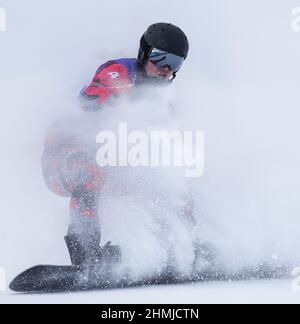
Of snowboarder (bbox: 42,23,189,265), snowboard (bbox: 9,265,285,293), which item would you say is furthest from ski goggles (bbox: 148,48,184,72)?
snowboard (bbox: 9,265,285,293)

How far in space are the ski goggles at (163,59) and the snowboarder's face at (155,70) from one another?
2 cm

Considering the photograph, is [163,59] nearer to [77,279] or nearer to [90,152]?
[90,152]

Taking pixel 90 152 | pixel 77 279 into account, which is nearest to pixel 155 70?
pixel 90 152

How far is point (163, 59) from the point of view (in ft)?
12.3

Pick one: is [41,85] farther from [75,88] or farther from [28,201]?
[28,201]

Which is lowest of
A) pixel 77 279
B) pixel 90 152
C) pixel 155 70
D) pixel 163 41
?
pixel 77 279

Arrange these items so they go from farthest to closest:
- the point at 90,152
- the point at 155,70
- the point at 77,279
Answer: the point at 155,70 < the point at 90,152 < the point at 77,279

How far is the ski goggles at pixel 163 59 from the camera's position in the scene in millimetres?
3730

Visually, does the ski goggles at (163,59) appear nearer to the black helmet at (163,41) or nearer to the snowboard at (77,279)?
the black helmet at (163,41)

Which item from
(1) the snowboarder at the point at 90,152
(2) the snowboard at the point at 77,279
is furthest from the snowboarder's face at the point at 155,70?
(2) the snowboard at the point at 77,279

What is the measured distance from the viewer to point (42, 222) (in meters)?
4.61

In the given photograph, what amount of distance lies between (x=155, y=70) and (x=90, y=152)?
23.5 inches

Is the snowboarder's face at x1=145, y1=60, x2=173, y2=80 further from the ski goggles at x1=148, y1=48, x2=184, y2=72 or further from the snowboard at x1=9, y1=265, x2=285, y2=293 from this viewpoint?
the snowboard at x1=9, y1=265, x2=285, y2=293

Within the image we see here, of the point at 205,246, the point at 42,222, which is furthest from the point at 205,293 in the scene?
the point at 42,222
